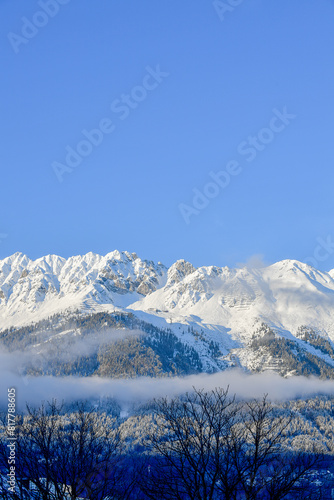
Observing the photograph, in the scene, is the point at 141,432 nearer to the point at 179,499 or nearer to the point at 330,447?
the point at 330,447

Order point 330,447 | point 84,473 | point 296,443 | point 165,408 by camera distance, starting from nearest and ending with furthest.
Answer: point 84,473 → point 165,408 → point 296,443 → point 330,447

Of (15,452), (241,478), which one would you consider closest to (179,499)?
(241,478)

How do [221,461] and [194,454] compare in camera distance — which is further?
[221,461]

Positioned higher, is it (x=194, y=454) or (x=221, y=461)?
(x=194, y=454)

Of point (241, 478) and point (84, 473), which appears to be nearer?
point (241, 478)

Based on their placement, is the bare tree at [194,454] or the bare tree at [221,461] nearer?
the bare tree at [221,461]

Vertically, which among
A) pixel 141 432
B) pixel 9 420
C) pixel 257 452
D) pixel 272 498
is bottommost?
pixel 272 498

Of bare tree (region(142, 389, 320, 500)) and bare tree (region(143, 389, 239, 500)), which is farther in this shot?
bare tree (region(143, 389, 239, 500))

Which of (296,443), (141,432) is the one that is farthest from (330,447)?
(141,432)

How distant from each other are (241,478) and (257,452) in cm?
146

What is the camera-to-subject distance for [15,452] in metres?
26.0

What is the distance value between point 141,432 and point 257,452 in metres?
164

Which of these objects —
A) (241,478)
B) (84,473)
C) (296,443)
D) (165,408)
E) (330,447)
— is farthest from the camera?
(330,447)

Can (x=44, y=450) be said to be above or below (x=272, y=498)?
above
